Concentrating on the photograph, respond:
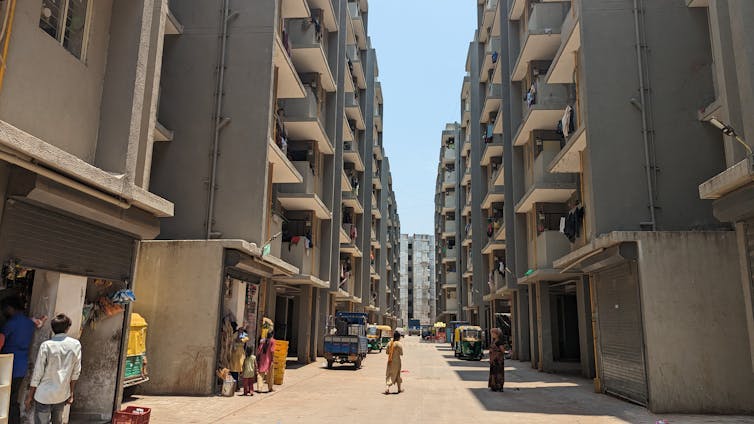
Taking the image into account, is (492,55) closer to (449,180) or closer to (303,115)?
(303,115)

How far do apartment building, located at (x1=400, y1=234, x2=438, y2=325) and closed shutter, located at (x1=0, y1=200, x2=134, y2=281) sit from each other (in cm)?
11545

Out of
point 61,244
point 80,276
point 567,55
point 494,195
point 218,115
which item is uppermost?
point 567,55

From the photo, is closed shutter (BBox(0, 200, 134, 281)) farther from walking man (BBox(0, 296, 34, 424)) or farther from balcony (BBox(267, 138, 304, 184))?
balcony (BBox(267, 138, 304, 184))

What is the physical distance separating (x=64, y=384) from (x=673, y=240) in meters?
13.1

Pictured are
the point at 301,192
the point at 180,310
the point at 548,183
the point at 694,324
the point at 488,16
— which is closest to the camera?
the point at 694,324

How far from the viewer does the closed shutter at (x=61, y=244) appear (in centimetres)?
763

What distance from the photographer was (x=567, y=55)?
19.4 metres

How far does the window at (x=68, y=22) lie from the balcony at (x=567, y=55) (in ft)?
45.8

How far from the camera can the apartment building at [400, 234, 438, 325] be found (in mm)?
124812

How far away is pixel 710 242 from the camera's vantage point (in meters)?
13.5

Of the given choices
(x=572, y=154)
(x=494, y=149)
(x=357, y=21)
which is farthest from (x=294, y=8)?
(x=357, y=21)

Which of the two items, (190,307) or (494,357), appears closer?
(190,307)

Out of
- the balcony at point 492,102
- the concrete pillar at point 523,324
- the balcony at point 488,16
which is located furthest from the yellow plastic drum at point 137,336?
the balcony at point 488,16

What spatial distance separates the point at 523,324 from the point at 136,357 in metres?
21.9
